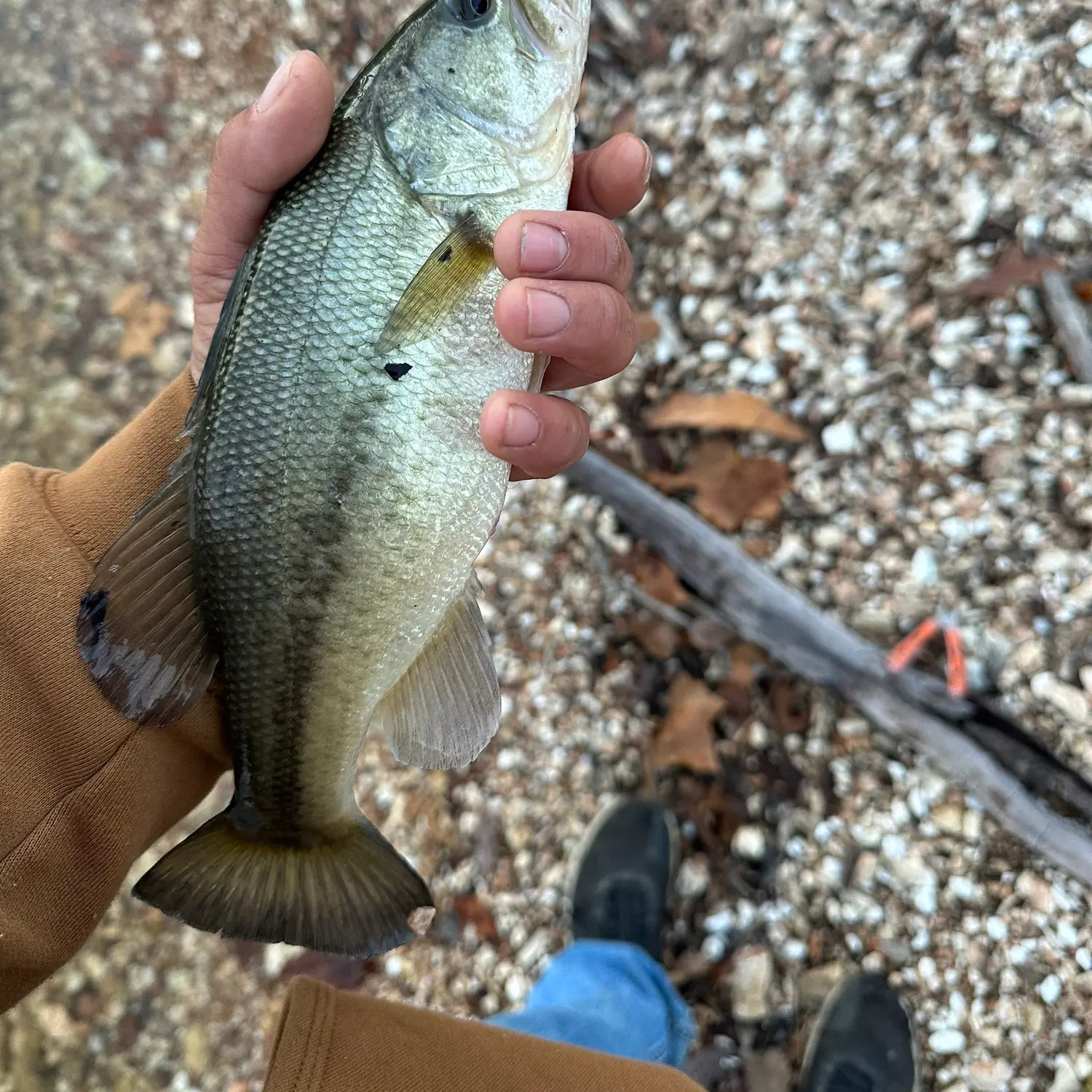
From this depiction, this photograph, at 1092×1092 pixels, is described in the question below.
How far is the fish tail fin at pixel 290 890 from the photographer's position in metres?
1.45

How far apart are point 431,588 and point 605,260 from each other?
64 centimetres

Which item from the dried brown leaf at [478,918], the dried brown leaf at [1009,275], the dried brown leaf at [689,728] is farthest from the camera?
the dried brown leaf at [478,918]

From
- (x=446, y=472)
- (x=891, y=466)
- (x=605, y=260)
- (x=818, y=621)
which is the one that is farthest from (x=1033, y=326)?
(x=446, y=472)

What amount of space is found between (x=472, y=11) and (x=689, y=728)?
1.89 m

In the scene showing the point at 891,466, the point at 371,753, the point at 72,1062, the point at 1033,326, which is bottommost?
the point at 72,1062

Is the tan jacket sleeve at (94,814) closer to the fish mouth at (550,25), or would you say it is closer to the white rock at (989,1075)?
the white rock at (989,1075)

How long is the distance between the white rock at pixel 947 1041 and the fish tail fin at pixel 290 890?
1463 millimetres

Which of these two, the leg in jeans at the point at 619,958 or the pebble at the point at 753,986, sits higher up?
the leg in jeans at the point at 619,958

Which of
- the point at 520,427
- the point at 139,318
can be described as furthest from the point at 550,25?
the point at 139,318

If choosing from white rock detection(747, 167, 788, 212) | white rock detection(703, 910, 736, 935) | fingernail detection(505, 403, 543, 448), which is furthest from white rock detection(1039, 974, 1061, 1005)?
white rock detection(747, 167, 788, 212)

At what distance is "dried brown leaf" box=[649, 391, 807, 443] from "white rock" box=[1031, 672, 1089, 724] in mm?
946

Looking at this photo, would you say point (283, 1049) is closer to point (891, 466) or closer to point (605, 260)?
point (605, 260)

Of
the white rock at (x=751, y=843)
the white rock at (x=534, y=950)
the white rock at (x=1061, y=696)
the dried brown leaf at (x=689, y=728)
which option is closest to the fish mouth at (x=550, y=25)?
the dried brown leaf at (x=689, y=728)

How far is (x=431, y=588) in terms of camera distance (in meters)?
1.44
